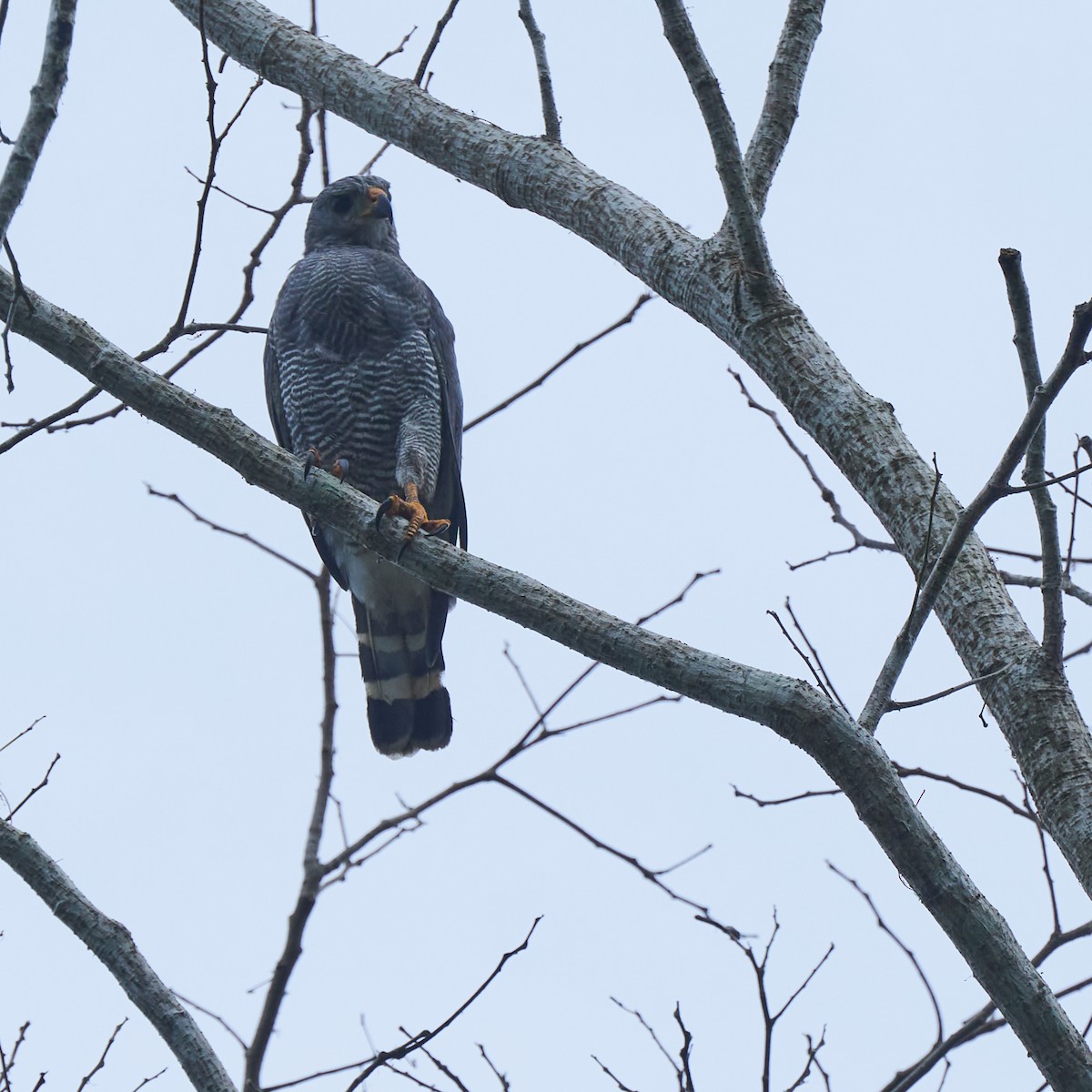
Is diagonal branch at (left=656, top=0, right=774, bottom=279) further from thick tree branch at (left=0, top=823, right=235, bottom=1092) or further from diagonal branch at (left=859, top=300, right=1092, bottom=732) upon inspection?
thick tree branch at (left=0, top=823, right=235, bottom=1092)

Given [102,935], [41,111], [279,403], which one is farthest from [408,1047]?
[279,403]

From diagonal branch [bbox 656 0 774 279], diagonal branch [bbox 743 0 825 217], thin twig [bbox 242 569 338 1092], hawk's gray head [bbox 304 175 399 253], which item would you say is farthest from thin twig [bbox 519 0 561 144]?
hawk's gray head [bbox 304 175 399 253]

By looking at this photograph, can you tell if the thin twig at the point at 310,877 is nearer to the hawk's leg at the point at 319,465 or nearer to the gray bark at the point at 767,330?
the hawk's leg at the point at 319,465

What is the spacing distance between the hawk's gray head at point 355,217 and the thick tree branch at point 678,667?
12.0 ft

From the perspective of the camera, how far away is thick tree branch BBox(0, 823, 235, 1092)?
2.81 m

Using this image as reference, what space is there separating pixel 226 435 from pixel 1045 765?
2017mm

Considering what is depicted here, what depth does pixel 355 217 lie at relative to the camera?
267 inches

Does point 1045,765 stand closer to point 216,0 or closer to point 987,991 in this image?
point 987,991

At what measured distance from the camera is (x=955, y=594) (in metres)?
2.79

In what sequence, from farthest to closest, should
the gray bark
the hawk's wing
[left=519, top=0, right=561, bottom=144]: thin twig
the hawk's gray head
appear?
the hawk's gray head, the hawk's wing, [left=519, top=0, right=561, bottom=144]: thin twig, the gray bark

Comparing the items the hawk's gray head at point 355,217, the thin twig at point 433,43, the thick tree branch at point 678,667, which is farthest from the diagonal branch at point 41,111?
the hawk's gray head at point 355,217

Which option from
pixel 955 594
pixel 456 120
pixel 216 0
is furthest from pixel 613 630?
pixel 216 0

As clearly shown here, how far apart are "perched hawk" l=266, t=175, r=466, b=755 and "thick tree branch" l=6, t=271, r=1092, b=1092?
102 inches

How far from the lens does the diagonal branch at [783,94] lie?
3.47 m
